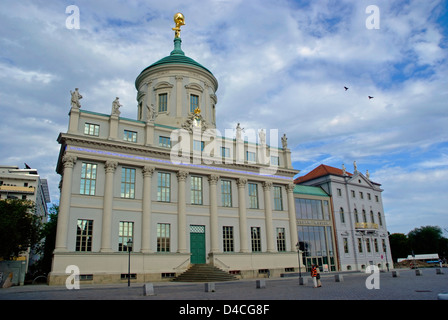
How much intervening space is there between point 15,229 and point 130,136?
13475 millimetres

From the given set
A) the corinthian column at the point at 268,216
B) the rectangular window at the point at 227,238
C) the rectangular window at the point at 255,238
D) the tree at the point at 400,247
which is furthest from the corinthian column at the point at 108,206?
the tree at the point at 400,247

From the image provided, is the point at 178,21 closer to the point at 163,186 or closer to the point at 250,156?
the point at 250,156

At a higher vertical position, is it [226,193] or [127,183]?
[127,183]

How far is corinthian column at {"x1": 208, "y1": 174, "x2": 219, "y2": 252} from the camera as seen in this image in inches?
1511

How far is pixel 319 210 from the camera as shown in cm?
5244

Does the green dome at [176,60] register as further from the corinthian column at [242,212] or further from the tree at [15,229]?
the tree at [15,229]

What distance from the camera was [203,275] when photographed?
33.5 meters

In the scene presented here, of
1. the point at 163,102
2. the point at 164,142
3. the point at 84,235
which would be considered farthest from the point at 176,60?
the point at 84,235

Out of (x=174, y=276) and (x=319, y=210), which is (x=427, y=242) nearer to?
(x=319, y=210)

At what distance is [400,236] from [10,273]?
99.6m

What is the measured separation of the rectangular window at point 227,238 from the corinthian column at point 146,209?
8.94 metres

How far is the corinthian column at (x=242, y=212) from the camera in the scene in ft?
133

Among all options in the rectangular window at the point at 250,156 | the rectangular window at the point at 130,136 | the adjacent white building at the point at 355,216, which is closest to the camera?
the rectangular window at the point at 130,136
